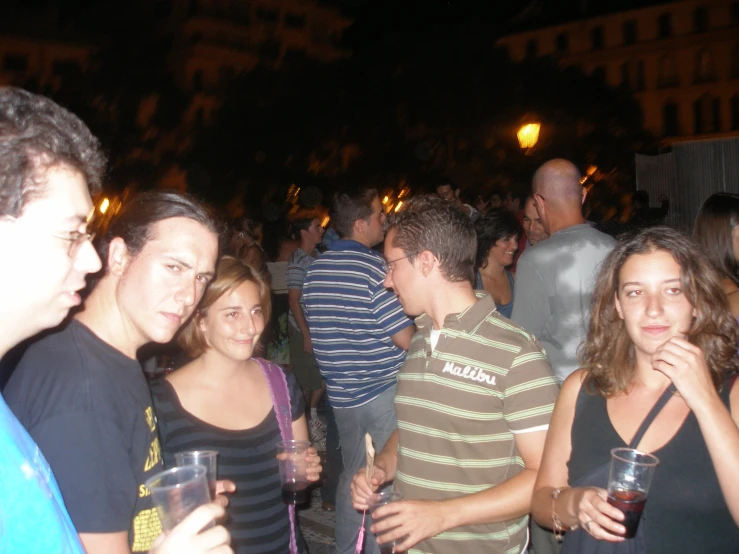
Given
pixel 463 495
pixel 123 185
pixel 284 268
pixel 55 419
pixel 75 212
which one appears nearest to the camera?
pixel 75 212

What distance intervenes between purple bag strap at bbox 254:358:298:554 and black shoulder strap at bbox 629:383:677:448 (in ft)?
5.23

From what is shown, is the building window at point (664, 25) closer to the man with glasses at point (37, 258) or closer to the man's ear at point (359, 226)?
Result: the man's ear at point (359, 226)

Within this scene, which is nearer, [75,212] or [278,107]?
[75,212]

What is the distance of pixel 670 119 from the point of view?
5612cm

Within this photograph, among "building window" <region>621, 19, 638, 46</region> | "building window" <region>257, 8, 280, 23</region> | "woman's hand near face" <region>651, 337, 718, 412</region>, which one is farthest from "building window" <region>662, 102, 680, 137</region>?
"woman's hand near face" <region>651, 337, 718, 412</region>

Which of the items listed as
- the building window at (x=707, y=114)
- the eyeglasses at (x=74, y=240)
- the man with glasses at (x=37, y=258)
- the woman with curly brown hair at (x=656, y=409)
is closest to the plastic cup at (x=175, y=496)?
the man with glasses at (x=37, y=258)

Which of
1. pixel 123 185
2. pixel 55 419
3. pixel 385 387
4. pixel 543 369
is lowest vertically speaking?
pixel 385 387

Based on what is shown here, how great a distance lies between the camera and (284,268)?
29.9ft

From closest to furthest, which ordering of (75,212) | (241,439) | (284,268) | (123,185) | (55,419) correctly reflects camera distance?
(75,212)
(55,419)
(241,439)
(284,268)
(123,185)

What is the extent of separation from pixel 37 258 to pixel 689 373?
80.2 inches

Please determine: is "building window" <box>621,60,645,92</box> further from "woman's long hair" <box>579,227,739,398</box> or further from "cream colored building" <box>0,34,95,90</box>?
"woman's long hair" <box>579,227,739,398</box>

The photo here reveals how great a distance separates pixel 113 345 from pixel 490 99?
97.7ft

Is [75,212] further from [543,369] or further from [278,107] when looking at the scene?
[278,107]

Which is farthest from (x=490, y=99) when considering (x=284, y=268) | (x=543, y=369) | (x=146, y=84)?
(x=543, y=369)
